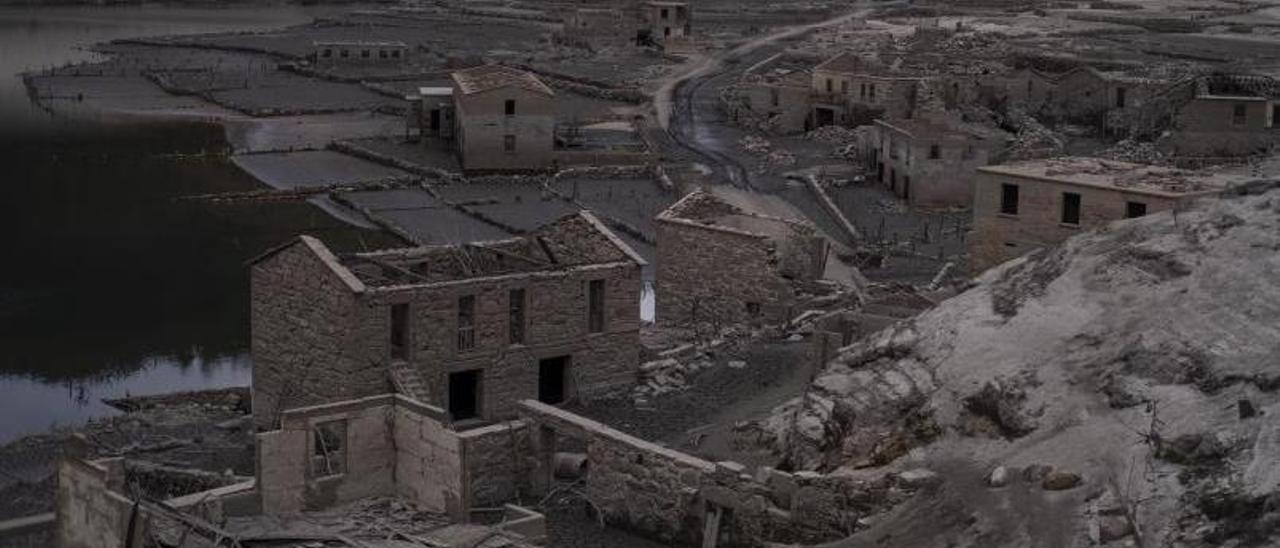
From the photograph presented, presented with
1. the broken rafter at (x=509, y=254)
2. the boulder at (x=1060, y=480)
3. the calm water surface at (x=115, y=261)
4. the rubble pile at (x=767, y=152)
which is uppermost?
the broken rafter at (x=509, y=254)

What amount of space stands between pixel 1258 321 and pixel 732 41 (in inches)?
3829

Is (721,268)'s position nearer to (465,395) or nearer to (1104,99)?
(465,395)

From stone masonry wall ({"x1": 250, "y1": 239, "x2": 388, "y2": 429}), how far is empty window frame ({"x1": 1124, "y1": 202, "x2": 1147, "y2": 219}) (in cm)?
1457

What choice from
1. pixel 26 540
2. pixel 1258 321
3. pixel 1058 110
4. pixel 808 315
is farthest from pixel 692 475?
pixel 1058 110

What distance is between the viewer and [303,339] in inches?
1125

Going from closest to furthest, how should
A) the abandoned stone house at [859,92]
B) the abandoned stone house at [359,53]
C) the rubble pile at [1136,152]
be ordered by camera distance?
the rubble pile at [1136,152], the abandoned stone house at [859,92], the abandoned stone house at [359,53]

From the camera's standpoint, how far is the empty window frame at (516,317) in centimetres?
2950

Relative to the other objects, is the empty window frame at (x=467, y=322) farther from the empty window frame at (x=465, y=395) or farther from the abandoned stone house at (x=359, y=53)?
the abandoned stone house at (x=359, y=53)

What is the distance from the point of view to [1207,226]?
23.8m

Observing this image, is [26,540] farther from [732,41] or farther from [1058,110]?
[732,41]

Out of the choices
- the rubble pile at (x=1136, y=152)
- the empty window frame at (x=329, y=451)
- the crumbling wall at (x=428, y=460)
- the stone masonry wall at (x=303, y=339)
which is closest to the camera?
the crumbling wall at (x=428, y=460)

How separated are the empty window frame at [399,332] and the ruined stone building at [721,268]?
28.6 feet

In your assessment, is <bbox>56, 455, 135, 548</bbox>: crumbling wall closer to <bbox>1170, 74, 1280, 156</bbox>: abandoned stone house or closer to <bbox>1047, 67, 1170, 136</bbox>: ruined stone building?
<bbox>1170, 74, 1280, 156</bbox>: abandoned stone house

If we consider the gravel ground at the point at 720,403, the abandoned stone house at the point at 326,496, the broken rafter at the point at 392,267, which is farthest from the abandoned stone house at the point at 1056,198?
the abandoned stone house at the point at 326,496
